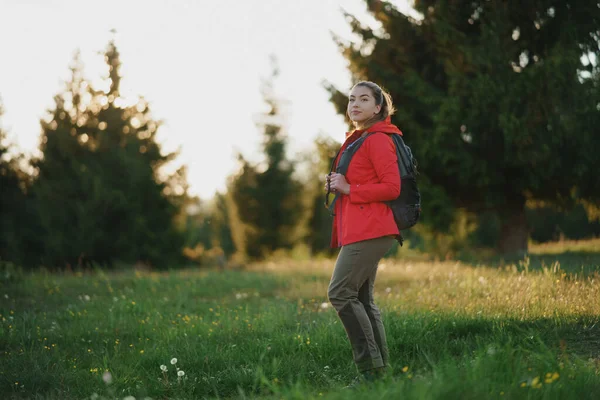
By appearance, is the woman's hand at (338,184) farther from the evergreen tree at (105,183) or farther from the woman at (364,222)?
the evergreen tree at (105,183)

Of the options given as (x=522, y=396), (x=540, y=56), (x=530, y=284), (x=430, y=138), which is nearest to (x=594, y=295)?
(x=530, y=284)

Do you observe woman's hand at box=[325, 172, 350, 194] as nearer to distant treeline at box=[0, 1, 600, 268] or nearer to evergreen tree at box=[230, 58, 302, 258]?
distant treeline at box=[0, 1, 600, 268]

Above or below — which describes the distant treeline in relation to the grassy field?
above

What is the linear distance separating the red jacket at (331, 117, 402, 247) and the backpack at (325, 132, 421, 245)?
2.0 inches

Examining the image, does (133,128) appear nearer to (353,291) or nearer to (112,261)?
(112,261)

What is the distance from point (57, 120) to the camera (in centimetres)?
1984

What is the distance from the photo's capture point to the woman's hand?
3.91 m

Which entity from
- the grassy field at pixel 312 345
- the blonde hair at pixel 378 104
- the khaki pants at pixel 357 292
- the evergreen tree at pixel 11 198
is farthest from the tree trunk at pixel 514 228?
the evergreen tree at pixel 11 198

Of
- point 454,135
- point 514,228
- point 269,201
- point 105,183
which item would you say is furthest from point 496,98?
point 269,201

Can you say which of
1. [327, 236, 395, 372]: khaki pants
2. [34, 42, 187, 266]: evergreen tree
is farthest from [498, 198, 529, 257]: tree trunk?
[34, 42, 187, 266]: evergreen tree

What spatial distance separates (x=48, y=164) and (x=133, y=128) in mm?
3254

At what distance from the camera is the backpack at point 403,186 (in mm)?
3953

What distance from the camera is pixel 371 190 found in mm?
3816

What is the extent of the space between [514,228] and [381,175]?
943 cm
